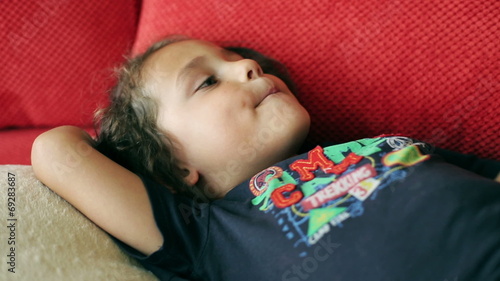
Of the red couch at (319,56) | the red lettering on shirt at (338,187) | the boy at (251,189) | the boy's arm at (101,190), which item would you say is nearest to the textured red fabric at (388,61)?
the red couch at (319,56)

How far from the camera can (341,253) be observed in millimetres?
612

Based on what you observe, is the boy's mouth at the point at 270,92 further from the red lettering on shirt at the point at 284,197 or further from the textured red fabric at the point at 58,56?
the textured red fabric at the point at 58,56

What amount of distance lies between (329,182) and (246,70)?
0.81 feet

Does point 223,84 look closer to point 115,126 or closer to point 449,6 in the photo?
point 115,126

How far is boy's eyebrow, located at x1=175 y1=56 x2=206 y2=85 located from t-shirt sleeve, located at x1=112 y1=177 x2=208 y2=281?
19 centimetres

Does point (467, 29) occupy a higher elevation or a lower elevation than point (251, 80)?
higher

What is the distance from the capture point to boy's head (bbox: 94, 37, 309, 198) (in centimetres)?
78

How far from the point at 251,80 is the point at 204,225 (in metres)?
0.25

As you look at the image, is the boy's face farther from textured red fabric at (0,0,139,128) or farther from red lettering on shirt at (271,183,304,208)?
textured red fabric at (0,0,139,128)

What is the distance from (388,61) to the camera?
871 mm

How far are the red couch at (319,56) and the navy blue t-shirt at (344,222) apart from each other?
15 cm

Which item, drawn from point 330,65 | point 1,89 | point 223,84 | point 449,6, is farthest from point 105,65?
point 449,6

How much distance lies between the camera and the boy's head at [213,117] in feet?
2.57

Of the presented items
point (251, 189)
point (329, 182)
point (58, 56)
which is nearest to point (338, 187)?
point (329, 182)
